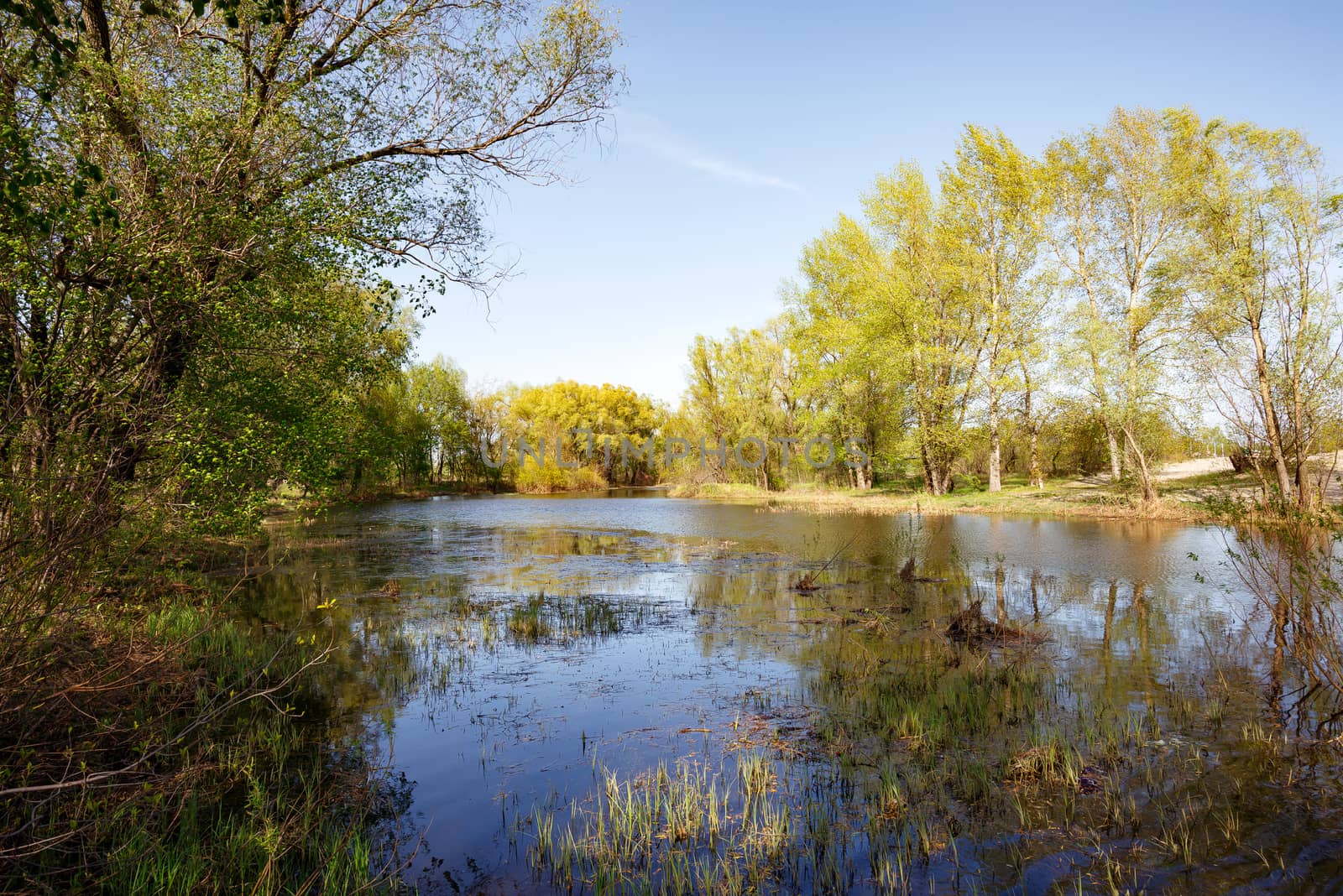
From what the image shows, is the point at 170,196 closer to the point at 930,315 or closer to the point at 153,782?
the point at 153,782

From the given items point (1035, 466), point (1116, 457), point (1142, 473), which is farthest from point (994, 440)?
point (1142, 473)

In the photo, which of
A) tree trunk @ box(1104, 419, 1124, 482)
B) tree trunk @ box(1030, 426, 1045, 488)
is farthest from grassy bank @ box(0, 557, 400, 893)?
tree trunk @ box(1030, 426, 1045, 488)

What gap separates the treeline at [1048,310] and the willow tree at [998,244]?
10 cm

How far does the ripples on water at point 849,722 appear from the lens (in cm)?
536

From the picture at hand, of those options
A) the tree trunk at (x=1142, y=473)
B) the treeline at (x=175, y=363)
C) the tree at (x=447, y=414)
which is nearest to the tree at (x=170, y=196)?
the treeline at (x=175, y=363)

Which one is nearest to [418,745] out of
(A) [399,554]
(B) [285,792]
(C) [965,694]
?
(B) [285,792]

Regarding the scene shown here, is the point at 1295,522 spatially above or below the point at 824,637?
above

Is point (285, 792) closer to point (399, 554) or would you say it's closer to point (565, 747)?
point (565, 747)

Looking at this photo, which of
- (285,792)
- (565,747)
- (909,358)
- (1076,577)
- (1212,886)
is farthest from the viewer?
(909,358)

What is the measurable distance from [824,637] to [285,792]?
28.0 ft

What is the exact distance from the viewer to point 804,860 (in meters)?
5.38

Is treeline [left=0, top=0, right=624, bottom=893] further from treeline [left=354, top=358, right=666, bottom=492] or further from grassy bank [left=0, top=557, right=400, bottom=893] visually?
treeline [left=354, top=358, right=666, bottom=492]

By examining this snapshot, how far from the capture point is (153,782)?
243 inches

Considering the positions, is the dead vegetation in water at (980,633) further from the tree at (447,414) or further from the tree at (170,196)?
the tree at (447,414)
